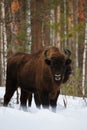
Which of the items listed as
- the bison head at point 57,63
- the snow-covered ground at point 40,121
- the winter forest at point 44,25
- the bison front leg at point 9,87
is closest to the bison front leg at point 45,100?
the bison head at point 57,63

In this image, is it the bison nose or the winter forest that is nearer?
the bison nose

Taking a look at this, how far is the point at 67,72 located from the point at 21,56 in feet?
5.68

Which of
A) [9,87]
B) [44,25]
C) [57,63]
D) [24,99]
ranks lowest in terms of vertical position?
[24,99]

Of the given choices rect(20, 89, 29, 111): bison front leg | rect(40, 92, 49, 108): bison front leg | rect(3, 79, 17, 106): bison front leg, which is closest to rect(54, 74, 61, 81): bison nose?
rect(40, 92, 49, 108): bison front leg

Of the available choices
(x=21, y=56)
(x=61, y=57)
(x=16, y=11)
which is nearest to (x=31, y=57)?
(x=21, y=56)

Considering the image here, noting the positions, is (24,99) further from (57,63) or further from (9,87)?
(57,63)

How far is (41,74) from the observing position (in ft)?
28.8

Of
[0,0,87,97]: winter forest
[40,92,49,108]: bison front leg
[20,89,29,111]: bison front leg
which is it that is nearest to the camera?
[40,92,49,108]: bison front leg

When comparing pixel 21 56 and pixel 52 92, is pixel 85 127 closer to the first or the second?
pixel 52 92

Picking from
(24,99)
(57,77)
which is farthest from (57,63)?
(24,99)

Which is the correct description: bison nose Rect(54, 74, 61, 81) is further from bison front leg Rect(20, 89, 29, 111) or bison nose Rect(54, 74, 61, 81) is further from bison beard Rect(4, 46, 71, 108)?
bison front leg Rect(20, 89, 29, 111)

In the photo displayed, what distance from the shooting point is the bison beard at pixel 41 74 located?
8125mm

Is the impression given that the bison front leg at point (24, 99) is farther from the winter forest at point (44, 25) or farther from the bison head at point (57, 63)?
the winter forest at point (44, 25)

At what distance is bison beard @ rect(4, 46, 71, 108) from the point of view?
8.12 m
